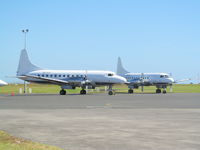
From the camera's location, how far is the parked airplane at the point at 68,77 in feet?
159

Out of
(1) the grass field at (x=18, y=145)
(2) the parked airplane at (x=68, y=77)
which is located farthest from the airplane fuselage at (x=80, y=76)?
(1) the grass field at (x=18, y=145)

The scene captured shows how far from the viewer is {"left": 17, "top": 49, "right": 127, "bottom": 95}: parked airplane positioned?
48438 millimetres

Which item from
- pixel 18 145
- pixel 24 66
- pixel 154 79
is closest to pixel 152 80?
pixel 154 79

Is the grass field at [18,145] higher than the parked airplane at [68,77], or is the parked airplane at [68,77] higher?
the parked airplane at [68,77]

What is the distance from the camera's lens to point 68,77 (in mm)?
49219

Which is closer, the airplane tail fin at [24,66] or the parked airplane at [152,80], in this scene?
the airplane tail fin at [24,66]

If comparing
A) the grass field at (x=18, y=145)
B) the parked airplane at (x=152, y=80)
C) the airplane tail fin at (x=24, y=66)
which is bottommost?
the grass field at (x=18, y=145)

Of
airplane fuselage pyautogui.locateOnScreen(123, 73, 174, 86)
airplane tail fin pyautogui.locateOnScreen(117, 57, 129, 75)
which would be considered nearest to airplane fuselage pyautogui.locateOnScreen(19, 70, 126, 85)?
airplane fuselage pyautogui.locateOnScreen(123, 73, 174, 86)

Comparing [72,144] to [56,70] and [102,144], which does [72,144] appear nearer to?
[102,144]

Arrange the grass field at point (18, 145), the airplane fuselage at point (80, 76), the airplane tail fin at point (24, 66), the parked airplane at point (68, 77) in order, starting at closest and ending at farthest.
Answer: the grass field at point (18, 145) < the parked airplane at point (68, 77) < the airplane fuselage at point (80, 76) < the airplane tail fin at point (24, 66)

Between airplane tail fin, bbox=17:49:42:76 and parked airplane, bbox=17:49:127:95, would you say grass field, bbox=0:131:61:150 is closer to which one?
parked airplane, bbox=17:49:127:95

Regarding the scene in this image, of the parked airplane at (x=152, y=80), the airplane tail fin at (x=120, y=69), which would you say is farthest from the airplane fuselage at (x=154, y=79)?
the airplane tail fin at (x=120, y=69)

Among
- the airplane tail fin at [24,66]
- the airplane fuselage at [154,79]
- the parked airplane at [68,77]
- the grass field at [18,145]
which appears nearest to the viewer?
the grass field at [18,145]

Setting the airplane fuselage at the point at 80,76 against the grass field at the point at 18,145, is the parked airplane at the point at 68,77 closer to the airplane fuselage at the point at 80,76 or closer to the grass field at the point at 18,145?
the airplane fuselage at the point at 80,76
